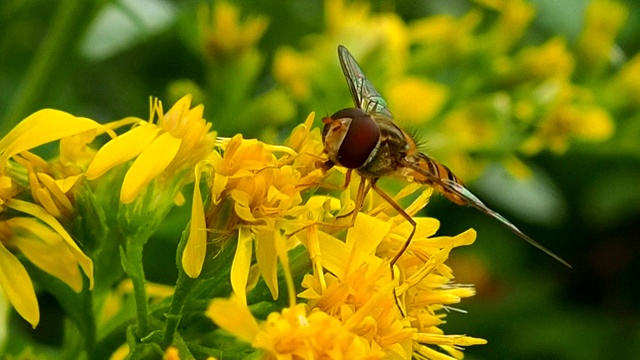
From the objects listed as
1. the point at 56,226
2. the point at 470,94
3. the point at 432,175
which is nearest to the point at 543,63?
the point at 470,94

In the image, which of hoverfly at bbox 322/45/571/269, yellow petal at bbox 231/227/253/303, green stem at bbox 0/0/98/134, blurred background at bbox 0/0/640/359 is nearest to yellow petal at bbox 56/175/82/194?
yellow petal at bbox 231/227/253/303

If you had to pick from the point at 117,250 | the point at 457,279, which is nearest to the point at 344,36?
the point at 457,279

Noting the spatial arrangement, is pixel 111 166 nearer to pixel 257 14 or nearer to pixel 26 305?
pixel 26 305

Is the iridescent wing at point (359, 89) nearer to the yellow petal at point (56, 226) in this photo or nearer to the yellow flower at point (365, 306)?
the yellow flower at point (365, 306)

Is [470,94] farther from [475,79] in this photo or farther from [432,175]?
[432,175]

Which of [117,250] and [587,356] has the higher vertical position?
[117,250]
